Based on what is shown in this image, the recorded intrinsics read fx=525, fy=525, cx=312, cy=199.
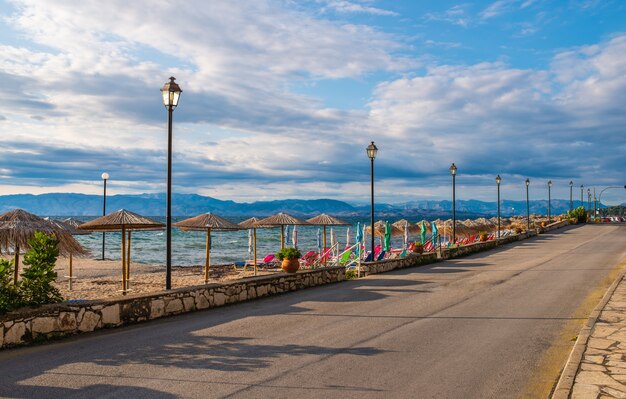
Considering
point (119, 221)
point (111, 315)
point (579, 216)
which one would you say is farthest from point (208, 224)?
point (579, 216)

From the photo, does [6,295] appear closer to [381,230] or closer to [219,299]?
[219,299]

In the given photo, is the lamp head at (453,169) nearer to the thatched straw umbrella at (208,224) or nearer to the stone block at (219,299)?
the thatched straw umbrella at (208,224)

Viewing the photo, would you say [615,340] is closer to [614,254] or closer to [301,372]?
[301,372]

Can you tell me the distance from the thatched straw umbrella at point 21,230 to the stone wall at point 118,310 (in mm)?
2719

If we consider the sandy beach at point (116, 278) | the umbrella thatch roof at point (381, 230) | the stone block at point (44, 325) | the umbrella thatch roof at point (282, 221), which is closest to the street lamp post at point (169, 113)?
the stone block at point (44, 325)

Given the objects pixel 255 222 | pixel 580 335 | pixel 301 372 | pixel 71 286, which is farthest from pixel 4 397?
pixel 255 222

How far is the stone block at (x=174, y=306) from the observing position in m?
10.8

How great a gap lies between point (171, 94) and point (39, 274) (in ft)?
15.9

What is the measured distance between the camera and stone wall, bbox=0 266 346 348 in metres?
8.34

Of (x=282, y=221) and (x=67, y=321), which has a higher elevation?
(x=282, y=221)

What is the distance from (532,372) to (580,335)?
2080 mm

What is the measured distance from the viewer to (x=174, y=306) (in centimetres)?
1096

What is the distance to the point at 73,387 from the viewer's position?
20.7 feet

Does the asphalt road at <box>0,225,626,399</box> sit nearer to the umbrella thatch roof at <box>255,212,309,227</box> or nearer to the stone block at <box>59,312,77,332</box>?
the stone block at <box>59,312,77,332</box>
